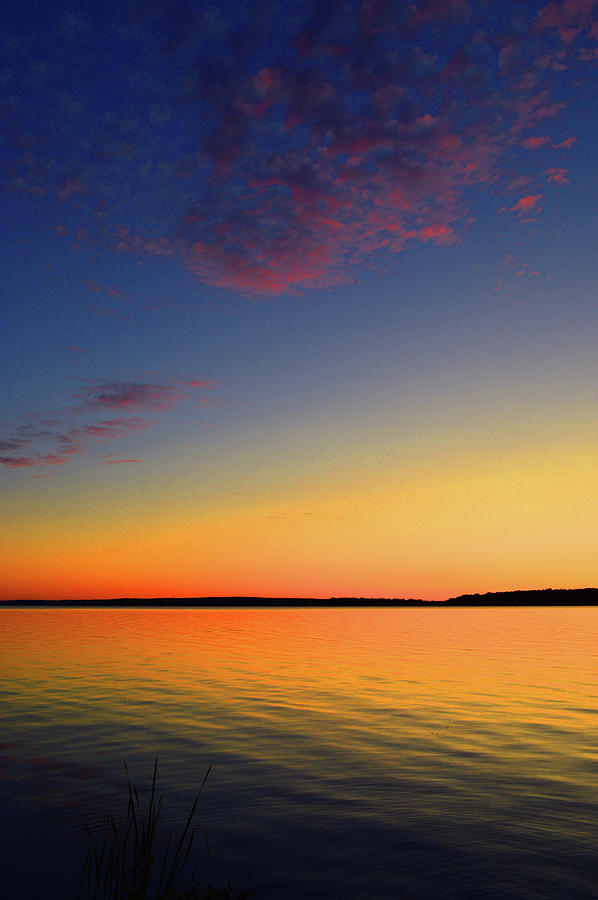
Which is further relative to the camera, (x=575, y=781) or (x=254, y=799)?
(x=575, y=781)

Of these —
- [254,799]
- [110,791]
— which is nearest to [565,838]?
[254,799]

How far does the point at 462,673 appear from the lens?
3966cm

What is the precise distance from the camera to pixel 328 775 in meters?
17.8

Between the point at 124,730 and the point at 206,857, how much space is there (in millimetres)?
12183

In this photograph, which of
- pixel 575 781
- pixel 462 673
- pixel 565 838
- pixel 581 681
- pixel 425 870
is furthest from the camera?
pixel 462 673

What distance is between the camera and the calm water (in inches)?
464

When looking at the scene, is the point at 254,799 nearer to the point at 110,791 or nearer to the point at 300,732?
the point at 110,791

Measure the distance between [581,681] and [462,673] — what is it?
258 inches

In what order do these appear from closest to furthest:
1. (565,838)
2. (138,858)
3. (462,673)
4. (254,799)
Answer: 1. (138,858)
2. (565,838)
3. (254,799)
4. (462,673)

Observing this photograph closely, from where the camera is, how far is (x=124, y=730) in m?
23.5

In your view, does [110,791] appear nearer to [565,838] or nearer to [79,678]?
[565,838]

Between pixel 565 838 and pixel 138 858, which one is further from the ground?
pixel 138 858

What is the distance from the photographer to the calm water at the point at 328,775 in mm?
11773

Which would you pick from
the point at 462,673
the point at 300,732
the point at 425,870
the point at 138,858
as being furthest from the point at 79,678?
the point at 138,858
